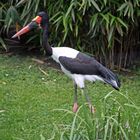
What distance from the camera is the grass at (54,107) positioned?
3.26 meters

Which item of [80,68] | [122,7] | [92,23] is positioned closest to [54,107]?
[80,68]

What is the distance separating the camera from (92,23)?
22.2 ft

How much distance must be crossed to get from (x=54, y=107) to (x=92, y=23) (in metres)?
1.67

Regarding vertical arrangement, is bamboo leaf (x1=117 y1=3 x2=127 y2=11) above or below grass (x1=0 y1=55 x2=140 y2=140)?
above

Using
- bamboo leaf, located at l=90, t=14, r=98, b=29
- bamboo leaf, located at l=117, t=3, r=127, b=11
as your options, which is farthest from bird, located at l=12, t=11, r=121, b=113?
bamboo leaf, located at l=117, t=3, r=127, b=11

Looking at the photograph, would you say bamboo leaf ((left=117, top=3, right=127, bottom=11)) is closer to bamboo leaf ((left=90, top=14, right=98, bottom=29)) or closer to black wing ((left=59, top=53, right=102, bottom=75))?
bamboo leaf ((left=90, top=14, right=98, bottom=29))

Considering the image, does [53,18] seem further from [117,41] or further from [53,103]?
[53,103]

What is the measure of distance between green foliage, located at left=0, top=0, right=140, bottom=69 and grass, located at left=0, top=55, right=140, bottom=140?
0.47 m

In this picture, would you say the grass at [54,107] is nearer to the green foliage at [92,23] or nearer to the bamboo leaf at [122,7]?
the green foliage at [92,23]

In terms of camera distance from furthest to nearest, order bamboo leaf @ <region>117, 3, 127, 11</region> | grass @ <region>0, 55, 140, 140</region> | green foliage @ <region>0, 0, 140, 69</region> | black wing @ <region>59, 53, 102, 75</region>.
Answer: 1. green foliage @ <region>0, 0, 140, 69</region>
2. bamboo leaf @ <region>117, 3, 127, 11</region>
3. black wing @ <region>59, 53, 102, 75</region>
4. grass @ <region>0, 55, 140, 140</region>

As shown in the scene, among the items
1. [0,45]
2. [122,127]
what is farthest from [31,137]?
[0,45]

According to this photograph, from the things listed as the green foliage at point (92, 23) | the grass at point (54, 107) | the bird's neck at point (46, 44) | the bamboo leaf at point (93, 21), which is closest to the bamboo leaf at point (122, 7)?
the green foliage at point (92, 23)

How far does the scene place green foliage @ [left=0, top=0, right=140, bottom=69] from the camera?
6.79 metres

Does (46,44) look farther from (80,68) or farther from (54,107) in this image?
(54,107)
